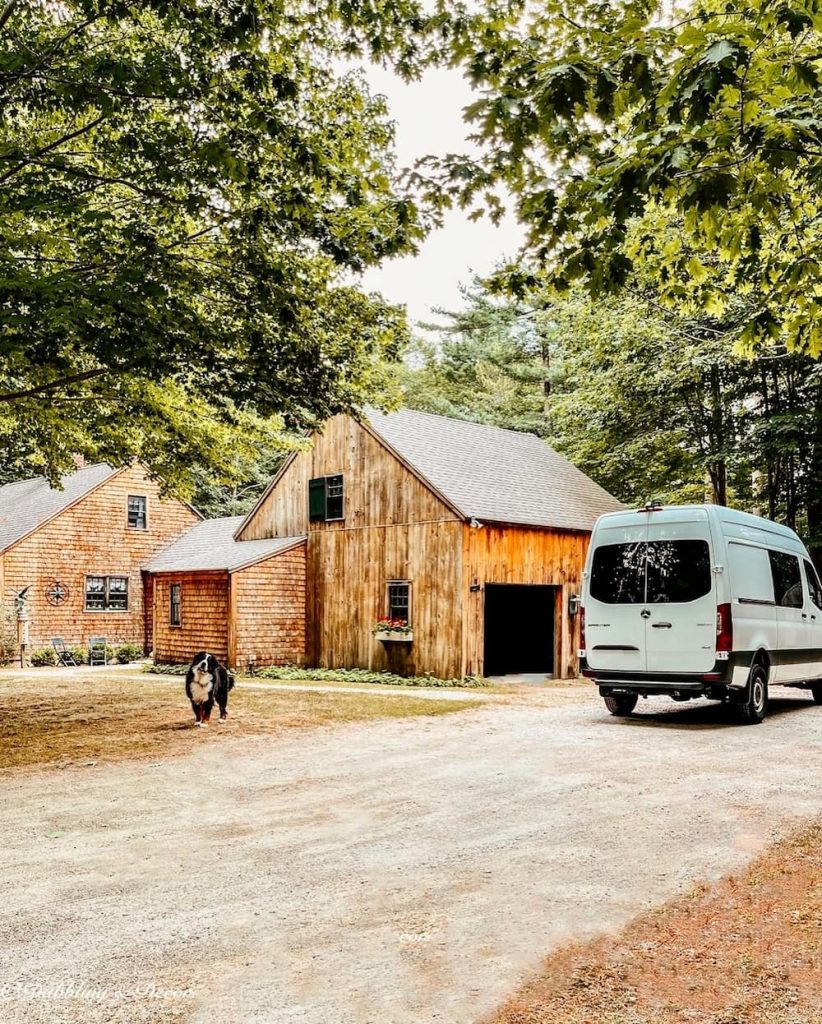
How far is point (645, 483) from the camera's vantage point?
30.6 m

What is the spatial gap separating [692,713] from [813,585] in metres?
2.97

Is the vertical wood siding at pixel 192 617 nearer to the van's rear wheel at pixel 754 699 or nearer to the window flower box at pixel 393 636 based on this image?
the window flower box at pixel 393 636

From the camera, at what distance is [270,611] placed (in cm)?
2322

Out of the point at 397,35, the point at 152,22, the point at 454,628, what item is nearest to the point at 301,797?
the point at 397,35

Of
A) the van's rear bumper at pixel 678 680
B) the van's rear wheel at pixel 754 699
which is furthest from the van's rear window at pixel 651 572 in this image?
the van's rear wheel at pixel 754 699

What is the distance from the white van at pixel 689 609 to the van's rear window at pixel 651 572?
0.01 metres

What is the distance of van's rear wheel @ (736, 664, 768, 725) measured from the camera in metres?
11.4

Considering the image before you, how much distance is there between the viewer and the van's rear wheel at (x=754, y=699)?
37.4 feet

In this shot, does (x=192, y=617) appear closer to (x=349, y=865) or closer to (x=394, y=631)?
(x=394, y=631)

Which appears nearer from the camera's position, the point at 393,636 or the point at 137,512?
the point at 393,636

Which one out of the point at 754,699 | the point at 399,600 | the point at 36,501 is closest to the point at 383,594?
the point at 399,600

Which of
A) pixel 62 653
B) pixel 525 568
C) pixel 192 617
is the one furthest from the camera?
pixel 62 653

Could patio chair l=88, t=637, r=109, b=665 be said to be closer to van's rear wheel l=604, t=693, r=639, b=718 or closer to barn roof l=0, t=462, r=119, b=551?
barn roof l=0, t=462, r=119, b=551

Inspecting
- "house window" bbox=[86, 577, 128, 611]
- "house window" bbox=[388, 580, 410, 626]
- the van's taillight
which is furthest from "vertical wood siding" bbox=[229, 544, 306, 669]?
the van's taillight
